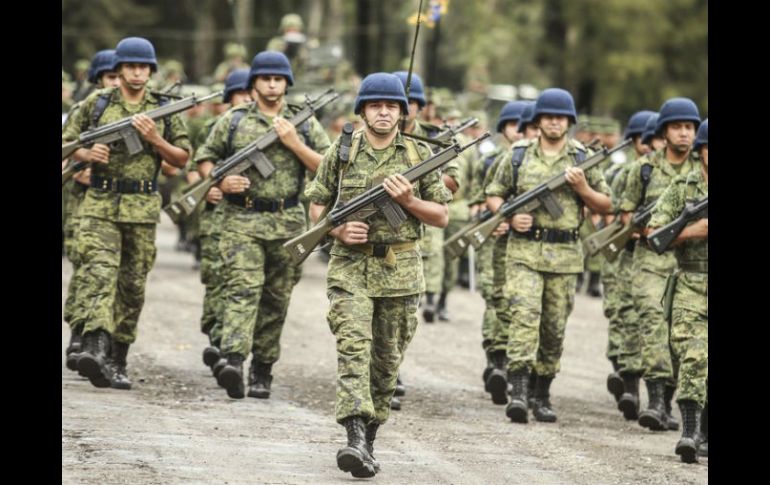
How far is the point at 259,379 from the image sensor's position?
11375 millimetres

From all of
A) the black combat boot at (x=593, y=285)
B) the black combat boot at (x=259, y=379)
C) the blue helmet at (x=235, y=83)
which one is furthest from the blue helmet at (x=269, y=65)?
the black combat boot at (x=593, y=285)

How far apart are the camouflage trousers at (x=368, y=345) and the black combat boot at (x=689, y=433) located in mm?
1896

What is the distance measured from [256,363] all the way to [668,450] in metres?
3.02

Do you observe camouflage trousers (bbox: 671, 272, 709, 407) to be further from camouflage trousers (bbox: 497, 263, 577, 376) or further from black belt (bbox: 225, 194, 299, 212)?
black belt (bbox: 225, 194, 299, 212)

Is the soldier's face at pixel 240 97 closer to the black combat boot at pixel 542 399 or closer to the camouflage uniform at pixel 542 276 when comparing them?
the camouflage uniform at pixel 542 276

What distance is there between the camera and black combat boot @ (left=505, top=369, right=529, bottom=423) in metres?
11.0

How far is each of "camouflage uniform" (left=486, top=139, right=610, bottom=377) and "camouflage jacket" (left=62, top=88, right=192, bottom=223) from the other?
2510 mm

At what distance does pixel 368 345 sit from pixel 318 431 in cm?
146

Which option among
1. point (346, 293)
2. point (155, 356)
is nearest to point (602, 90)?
point (155, 356)

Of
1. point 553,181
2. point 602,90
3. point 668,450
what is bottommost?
point 668,450

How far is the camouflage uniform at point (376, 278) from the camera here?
8805 millimetres

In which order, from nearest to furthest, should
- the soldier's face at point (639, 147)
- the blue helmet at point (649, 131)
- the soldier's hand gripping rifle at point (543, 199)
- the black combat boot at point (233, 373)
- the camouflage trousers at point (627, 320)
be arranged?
the black combat boot at point (233, 373) < the soldier's hand gripping rifle at point (543, 199) < the camouflage trousers at point (627, 320) < the blue helmet at point (649, 131) < the soldier's face at point (639, 147)
